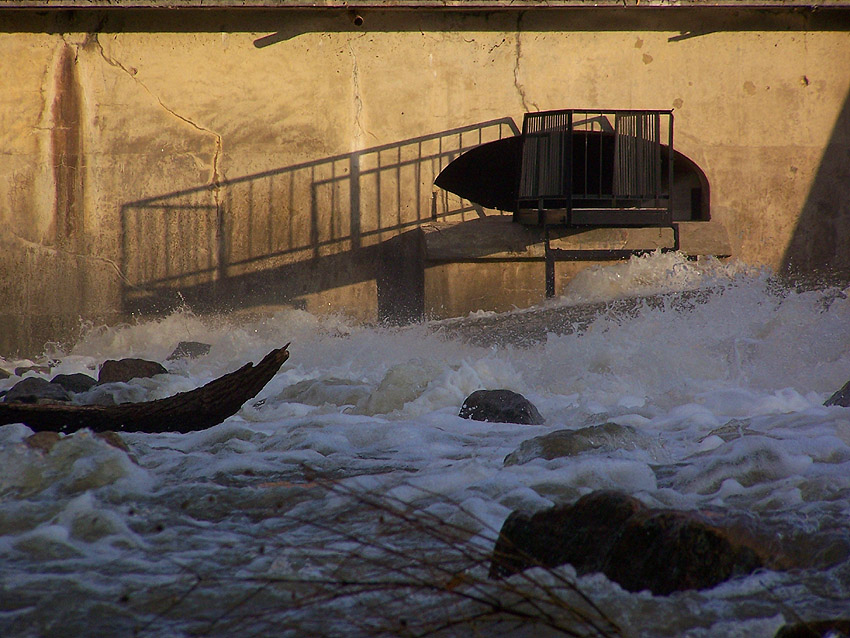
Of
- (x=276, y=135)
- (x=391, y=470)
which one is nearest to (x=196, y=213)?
(x=276, y=135)

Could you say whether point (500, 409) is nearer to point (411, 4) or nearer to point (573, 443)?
point (573, 443)

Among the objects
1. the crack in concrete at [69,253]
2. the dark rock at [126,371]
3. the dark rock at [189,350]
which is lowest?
the dark rock at [189,350]

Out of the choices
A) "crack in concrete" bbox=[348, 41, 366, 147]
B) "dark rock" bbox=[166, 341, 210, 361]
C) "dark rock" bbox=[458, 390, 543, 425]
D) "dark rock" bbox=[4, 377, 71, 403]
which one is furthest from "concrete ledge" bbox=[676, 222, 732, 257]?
"dark rock" bbox=[4, 377, 71, 403]

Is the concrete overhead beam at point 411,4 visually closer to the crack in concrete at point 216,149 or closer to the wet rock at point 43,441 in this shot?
the crack in concrete at point 216,149

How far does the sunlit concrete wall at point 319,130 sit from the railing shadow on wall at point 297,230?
0.08 ft

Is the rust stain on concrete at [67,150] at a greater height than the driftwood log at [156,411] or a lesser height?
greater

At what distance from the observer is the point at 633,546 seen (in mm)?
2184

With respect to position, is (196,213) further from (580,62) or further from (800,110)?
(800,110)

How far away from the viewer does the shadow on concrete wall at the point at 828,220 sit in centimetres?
993

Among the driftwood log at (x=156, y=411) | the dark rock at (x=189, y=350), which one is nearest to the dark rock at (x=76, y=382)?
the dark rock at (x=189, y=350)

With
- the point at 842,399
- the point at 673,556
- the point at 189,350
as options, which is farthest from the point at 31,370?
the point at 673,556

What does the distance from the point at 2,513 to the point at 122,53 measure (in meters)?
8.07

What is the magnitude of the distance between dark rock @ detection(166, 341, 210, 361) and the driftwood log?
169 inches

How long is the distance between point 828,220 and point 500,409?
7225 millimetres
